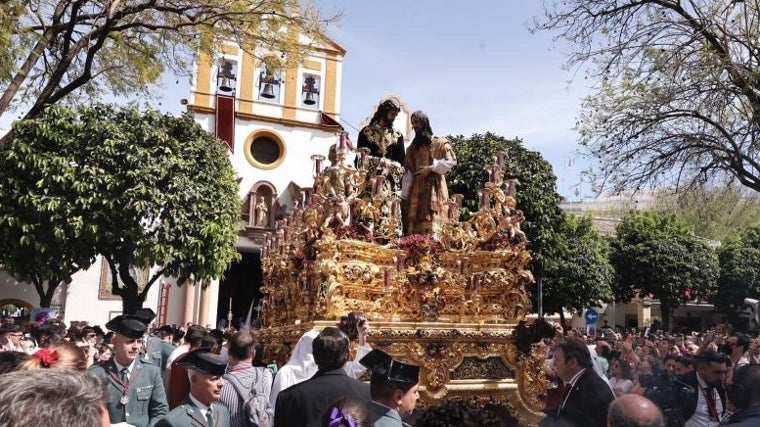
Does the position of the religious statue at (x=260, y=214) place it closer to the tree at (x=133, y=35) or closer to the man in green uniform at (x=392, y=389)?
the tree at (x=133, y=35)

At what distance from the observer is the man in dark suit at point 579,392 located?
17.5ft

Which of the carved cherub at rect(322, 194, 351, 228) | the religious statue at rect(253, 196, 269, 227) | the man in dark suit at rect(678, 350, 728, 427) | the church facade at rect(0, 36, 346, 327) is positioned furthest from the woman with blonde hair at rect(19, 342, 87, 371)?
the religious statue at rect(253, 196, 269, 227)

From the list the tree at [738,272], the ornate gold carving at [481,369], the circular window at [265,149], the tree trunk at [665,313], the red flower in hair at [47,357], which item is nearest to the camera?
the red flower in hair at [47,357]

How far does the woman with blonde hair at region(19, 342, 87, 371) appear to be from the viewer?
424 centimetres

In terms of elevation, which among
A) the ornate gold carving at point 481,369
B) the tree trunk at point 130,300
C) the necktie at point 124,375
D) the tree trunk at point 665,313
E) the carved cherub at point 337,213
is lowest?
the tree trunk at point 665,313

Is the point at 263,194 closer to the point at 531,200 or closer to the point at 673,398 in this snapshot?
the point at 531,200

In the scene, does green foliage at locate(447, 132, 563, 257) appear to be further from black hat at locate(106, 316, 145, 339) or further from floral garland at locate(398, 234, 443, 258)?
black hat at locate(106, 316, 145, 339)

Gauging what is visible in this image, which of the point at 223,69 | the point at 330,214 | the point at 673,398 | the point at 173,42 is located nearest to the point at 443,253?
the point at 330,214

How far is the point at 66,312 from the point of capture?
30.7m

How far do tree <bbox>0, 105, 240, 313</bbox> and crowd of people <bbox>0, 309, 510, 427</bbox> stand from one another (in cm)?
1195

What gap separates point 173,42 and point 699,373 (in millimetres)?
10189

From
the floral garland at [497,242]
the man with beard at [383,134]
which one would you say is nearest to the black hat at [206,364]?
the floral garland at [497,242]

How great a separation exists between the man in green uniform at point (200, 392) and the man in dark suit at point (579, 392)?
2782 millimetres

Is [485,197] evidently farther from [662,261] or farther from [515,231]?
[662,261]
